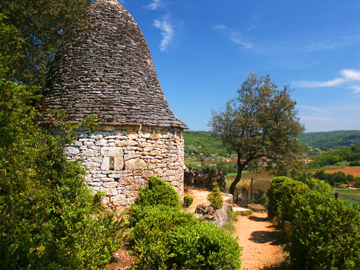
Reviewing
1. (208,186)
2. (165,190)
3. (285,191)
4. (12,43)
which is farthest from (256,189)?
(12,43)

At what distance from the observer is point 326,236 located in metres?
4.66

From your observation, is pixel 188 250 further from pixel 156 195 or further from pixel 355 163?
pixel 355 163

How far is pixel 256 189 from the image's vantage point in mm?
19078

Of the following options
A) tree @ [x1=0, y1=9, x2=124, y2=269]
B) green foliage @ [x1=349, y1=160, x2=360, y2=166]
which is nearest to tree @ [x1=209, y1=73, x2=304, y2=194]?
tree @ [x1=0, y1=9, x2=124, y2=269]

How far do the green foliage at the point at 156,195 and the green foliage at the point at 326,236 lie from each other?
166 inches

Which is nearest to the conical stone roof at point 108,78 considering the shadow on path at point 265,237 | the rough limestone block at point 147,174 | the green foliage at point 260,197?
the rough limestone block at point 147,174

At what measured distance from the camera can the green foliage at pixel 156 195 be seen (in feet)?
25.6

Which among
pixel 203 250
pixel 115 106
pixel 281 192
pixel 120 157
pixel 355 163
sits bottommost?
pixel 355 163

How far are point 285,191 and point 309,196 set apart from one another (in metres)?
4.69

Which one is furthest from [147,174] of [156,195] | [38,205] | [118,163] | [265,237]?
[265,237]

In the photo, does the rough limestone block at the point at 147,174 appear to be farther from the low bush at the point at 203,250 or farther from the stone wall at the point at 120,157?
the low bush at the point at 203,250

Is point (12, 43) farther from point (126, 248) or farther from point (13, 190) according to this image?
point (126, 248)

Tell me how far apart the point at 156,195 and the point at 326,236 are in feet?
17.7

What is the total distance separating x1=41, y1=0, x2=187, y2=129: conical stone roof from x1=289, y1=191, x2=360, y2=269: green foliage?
5935 millimetres
